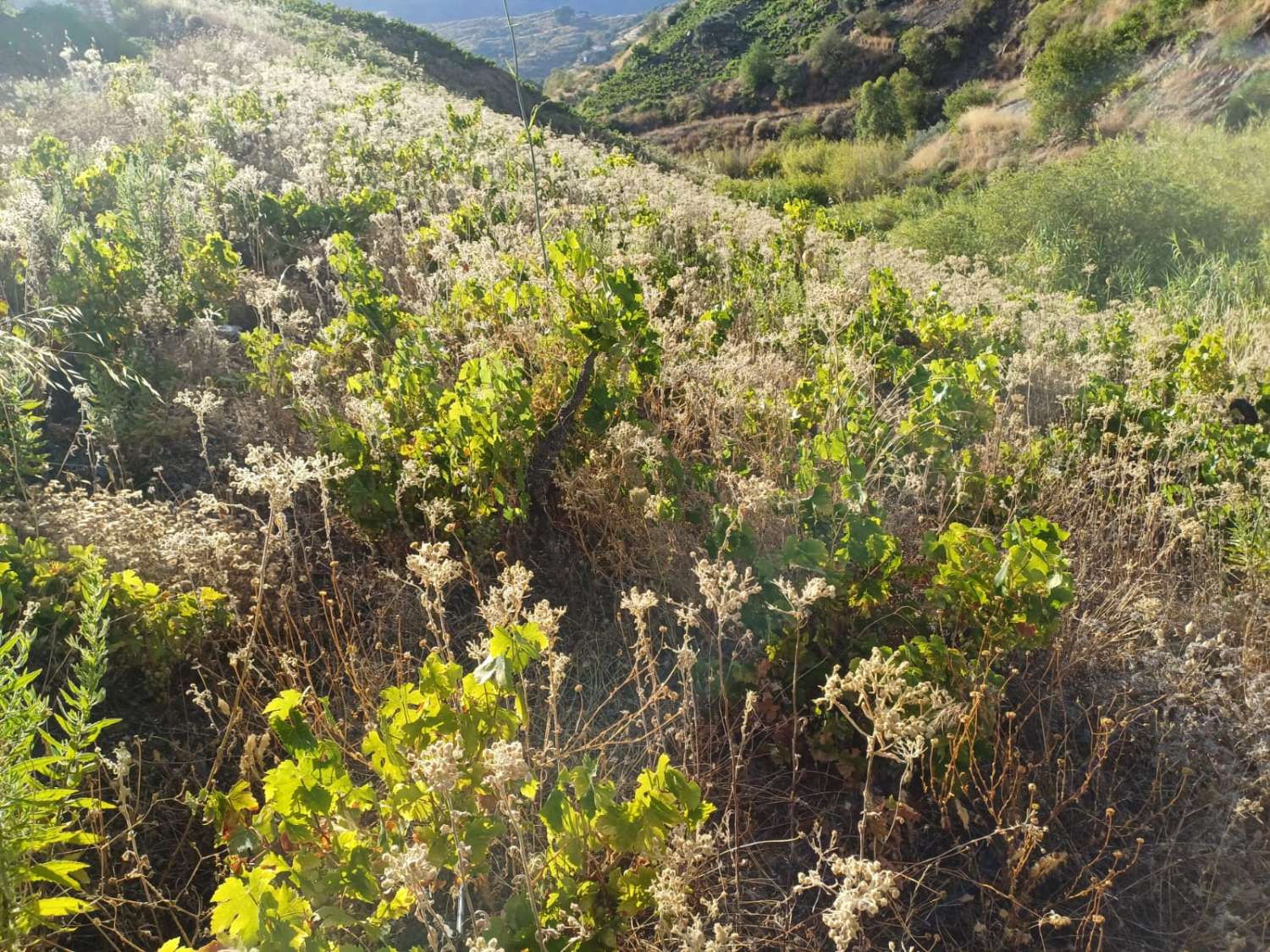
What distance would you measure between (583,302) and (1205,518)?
2308 mm

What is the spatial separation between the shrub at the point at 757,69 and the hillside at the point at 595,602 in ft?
132

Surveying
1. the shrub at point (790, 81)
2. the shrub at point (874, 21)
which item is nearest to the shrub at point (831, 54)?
the shrub at point (790, 81)

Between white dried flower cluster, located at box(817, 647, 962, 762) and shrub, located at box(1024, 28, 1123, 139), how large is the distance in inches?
850

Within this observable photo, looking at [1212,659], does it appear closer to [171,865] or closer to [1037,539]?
[1037,539]

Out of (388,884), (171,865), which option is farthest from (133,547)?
(388,884)

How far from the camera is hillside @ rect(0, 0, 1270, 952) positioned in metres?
1.43

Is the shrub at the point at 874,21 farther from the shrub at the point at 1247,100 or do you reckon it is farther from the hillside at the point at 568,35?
Answer: the hillside at the point at 568,35

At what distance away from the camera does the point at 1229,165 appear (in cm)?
978

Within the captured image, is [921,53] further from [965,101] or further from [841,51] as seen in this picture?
[965,101]

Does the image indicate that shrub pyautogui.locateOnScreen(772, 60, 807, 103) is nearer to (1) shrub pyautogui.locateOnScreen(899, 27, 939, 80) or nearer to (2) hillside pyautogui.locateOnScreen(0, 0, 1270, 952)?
(1) shrub pyautogui.locateOnScreen(899, 27, 939, 80)

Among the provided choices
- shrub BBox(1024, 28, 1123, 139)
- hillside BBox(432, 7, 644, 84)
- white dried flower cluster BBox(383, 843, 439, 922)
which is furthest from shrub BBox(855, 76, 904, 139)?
hillside BBox(432, 7, 644, 84)

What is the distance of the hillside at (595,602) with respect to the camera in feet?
4.68

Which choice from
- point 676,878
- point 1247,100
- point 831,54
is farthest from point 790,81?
point 676,878

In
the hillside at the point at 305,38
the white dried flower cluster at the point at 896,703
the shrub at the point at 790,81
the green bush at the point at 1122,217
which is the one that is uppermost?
the shrub at the point at 790,81
